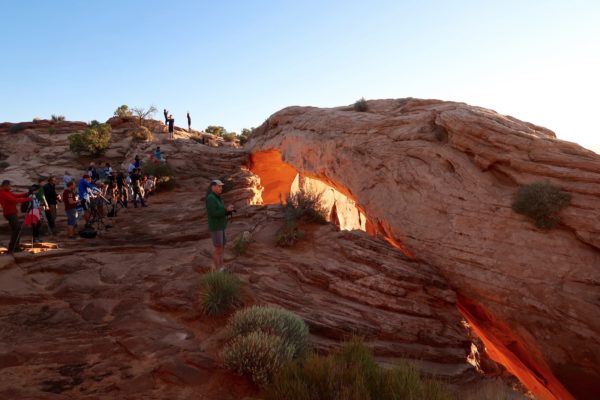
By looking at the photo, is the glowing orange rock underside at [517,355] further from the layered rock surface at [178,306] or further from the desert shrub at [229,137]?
the desert shrub at [229,137]

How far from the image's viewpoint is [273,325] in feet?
22.7

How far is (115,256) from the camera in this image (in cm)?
1134

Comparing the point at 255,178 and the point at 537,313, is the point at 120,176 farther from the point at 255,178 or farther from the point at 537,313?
the point at 537,313

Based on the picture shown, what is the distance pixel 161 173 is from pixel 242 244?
38.2 feet

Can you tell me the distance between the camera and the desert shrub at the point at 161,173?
68.1 feet

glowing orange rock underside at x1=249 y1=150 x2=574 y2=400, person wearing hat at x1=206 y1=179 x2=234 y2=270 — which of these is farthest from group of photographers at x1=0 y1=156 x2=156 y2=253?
glowing orange rock underside at x1=249 y1=150 x2=574 y2=400

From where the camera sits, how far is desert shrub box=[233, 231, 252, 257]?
11523 mm

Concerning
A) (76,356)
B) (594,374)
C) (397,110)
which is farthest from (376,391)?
(397,110)

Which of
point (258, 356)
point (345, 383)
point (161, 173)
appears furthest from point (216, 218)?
point (161, 173)

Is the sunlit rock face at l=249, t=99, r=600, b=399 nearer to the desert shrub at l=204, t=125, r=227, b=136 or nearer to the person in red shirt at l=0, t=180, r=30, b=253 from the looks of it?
the person in red shirt at l=0, t=180, r=30, b=253

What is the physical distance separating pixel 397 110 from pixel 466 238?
7.72 meters

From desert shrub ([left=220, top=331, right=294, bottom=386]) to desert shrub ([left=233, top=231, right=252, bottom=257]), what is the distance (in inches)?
205

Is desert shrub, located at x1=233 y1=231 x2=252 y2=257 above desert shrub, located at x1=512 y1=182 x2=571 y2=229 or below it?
below

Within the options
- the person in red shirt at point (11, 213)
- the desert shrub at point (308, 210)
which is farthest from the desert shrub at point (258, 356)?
the person in red shirt at point (11, 213)
